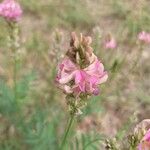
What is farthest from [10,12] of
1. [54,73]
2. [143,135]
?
[143,135]

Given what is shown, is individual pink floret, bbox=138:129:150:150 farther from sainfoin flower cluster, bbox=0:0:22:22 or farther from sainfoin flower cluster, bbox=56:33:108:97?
sainfoin flower cluster, bbox=0:0:22:22

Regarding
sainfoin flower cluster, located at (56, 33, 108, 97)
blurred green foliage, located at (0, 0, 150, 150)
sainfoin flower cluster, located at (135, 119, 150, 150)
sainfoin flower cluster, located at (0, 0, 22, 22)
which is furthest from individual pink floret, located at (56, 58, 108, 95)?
sainfoin flower cluster, located at (0, 0, 22, 22)

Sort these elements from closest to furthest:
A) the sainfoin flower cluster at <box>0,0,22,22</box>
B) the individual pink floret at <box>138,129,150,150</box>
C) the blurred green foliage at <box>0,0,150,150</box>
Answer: the individual pink floret at <box>138,129,150,150</box> → the sainfoin flower cluster at <box>0,0,22,22</box> → the blurred green foliage at <box>0,0,150,150</box>

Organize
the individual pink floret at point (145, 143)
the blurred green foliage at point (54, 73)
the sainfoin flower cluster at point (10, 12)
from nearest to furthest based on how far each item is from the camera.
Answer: the individual pink floret at point (145, 143) < the sainfoin flower cluster at point (10, 12) < the blurred green foliage at point (54, 73)

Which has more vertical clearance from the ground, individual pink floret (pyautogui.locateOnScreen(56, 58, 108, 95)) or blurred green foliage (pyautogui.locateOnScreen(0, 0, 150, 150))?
individual pink floret (pyautogui.locateOnScreen(56, 58, 108, 95))

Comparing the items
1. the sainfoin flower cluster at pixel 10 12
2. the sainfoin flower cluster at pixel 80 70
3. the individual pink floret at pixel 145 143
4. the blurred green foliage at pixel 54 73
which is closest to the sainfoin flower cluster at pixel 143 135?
the individual pink floret at pixel 145 143

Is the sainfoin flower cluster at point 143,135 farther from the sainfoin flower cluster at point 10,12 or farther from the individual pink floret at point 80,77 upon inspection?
the sainfoin flower cluster at point 10,12

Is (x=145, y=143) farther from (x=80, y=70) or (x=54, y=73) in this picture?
(x=54, y=73)

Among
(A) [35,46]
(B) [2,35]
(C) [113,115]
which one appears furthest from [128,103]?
(B) [2,35]
